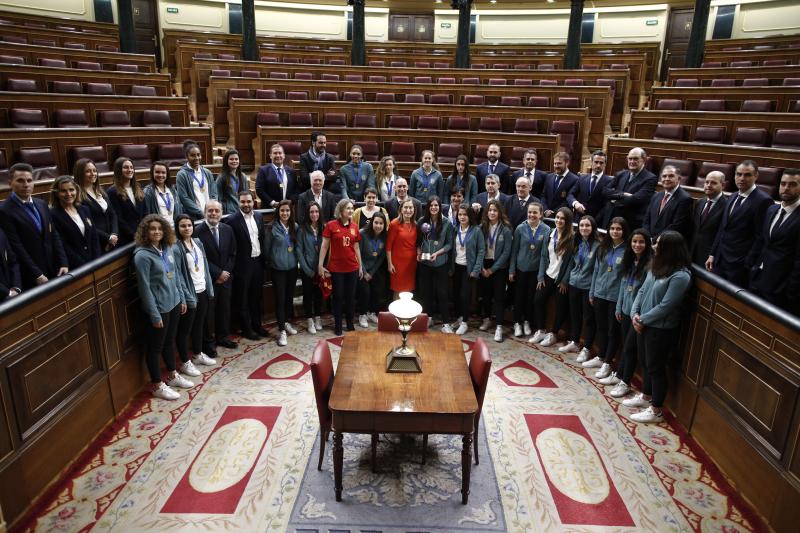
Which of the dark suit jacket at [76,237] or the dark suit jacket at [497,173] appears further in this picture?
the dark suit jacket at [497,173]

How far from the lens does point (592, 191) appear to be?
191 inches

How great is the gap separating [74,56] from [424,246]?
6.72 m

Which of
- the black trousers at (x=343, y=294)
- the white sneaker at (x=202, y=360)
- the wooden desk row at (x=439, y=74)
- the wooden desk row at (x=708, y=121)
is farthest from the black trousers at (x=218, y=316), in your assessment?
the wooden desk row at (x=439, y=74)

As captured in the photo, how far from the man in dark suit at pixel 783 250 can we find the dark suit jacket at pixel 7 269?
15.1 feet

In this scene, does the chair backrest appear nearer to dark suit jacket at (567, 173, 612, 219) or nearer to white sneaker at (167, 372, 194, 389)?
white sneaker at (167, 372, 194, 389)

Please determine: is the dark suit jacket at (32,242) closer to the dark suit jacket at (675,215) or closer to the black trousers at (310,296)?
the black trousers at (310,296)

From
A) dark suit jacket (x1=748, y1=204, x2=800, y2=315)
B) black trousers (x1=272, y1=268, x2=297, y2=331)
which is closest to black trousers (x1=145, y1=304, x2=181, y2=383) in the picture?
black trousers (x1=272, y1=268, x2=297, y2=331)

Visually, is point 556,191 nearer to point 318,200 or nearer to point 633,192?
point 633,192

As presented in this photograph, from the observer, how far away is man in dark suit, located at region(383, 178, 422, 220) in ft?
15.7

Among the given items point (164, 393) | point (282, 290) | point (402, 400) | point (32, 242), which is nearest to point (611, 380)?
point (402, 400)

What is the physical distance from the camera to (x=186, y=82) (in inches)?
391

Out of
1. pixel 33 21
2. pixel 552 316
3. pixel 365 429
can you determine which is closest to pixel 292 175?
pixel 552 316

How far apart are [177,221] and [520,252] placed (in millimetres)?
2869

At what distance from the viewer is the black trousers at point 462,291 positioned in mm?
4895
